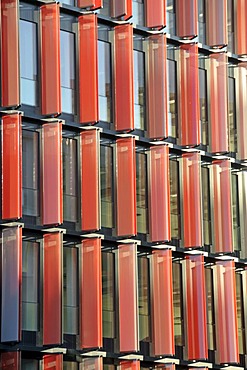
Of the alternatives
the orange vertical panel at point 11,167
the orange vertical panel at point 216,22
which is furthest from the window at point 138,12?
the orange vertical panel at point 11,167

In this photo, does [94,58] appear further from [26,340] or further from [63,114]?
[26,340]

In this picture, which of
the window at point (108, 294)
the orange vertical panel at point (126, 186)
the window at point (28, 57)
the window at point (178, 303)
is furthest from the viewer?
the window at point (178, 303)

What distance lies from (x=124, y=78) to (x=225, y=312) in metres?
8.49

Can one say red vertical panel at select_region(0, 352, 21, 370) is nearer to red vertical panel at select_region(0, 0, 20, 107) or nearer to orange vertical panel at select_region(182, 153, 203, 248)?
red vertical panel at select_region(0, 0, 20, 107)

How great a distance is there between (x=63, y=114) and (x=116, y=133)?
2.10 metres

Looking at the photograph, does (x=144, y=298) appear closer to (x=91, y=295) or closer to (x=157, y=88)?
(x=91, y=295)

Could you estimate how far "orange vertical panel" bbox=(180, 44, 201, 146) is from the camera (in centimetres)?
4531

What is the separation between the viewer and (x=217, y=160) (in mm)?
46500

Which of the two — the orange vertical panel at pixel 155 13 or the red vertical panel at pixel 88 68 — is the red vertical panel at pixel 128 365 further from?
the orange vertical panel at pixel 155 13

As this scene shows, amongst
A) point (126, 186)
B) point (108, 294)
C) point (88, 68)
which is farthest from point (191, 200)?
point (88, 68)

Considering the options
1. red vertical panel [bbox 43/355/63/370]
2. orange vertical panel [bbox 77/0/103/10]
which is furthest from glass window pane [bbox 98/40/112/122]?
red vertical panel [bbox 43/355/63/370]

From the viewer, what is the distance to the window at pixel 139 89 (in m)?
44.1

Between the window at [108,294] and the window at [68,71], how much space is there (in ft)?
15.2

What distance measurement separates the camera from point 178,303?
44344 mm
